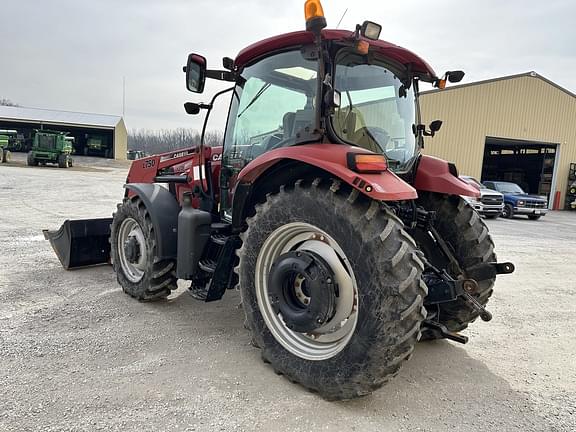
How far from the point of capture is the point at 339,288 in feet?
8.57

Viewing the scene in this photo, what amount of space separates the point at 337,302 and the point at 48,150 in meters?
30.7

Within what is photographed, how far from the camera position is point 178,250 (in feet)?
12.1

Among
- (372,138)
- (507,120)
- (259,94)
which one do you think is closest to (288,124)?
(259,94)

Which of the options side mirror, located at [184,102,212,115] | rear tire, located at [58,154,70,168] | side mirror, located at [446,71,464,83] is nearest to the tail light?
side mirror, located at [446,71,464,83]

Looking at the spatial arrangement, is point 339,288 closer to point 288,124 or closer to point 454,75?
point 288,124

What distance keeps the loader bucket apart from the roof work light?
155 inches

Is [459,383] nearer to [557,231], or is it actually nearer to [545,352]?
[545,352]

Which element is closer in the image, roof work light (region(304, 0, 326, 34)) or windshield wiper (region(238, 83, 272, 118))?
roof work light (region(304, 0, 326, 34))

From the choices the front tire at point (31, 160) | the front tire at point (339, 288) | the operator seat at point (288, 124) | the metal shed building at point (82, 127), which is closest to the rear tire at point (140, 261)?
the front tire at point (339, 288)

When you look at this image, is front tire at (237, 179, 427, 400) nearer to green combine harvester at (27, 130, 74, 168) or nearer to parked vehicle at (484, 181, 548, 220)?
parked vehicle at (484, 181, 548, 220)

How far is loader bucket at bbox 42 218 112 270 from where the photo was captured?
5160 millimetres

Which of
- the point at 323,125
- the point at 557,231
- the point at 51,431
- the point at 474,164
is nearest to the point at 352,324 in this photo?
the point at 323,125

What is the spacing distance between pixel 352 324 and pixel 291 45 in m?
1.96

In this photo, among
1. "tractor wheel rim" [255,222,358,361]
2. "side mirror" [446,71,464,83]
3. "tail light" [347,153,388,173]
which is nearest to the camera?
"tail light" [347,153,388,173]
